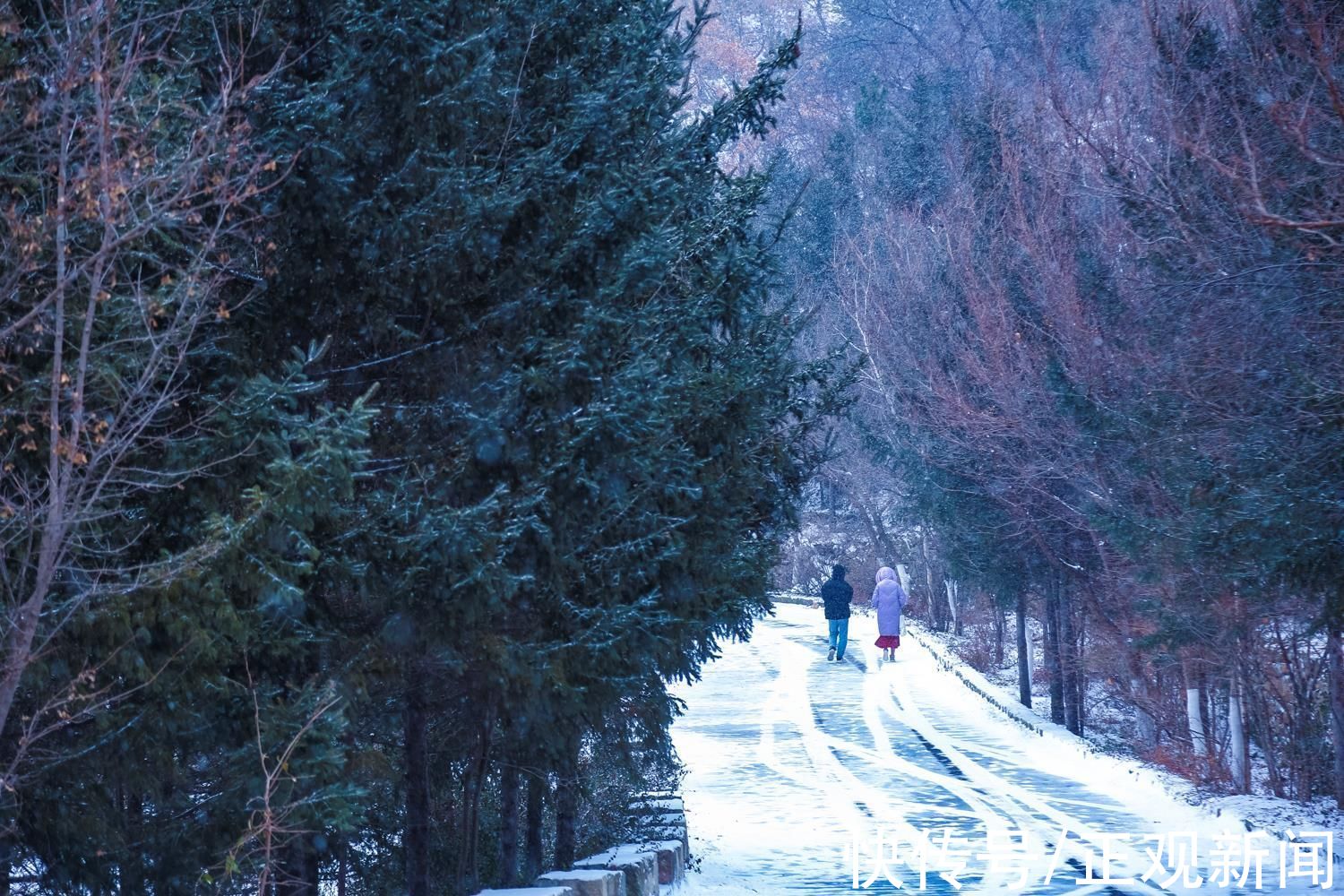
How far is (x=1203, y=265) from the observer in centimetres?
1133

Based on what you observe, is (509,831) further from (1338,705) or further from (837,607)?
(837,607)

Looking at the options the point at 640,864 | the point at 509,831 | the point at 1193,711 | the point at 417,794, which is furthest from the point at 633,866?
the point at 1193,711

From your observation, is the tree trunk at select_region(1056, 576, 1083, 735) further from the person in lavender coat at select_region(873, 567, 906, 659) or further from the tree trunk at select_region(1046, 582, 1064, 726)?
the person in lavender coat at select_region(873, 567, 906, 659)

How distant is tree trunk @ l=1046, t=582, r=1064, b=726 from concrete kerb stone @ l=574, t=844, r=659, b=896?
480 inches

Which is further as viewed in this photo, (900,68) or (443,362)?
(900,68)

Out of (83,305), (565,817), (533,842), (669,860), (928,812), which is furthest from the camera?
(928,812)

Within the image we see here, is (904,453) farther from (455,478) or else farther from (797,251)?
(797,251)

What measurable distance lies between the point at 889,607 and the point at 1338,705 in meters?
14.7

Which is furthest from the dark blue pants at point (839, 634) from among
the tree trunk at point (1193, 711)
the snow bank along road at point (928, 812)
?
the tree trunk at point (1193, 711)

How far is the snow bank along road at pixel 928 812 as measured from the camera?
37.8ft

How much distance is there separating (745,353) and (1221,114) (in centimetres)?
464

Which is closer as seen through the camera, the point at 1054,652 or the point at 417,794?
Answer: the point at 417,794

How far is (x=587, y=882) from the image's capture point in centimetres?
831

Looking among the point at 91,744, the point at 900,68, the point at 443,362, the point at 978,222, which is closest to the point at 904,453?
the point at 978,222
